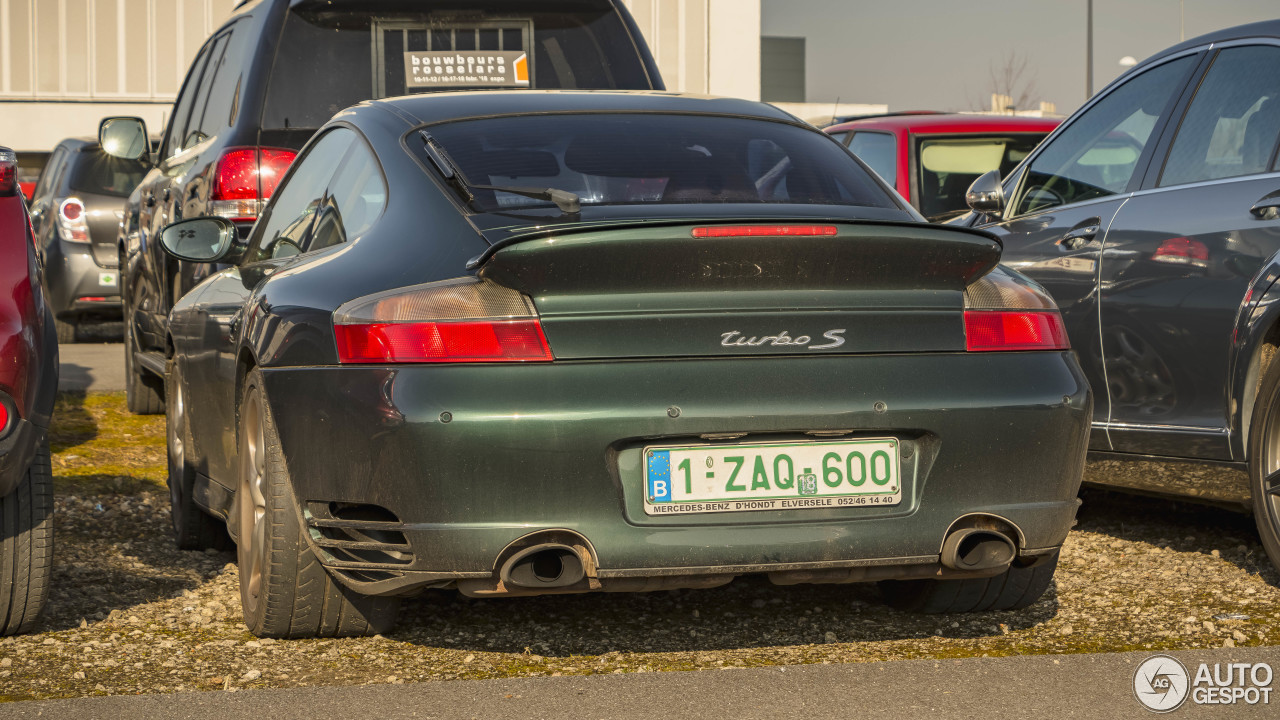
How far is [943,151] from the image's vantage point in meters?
9.34

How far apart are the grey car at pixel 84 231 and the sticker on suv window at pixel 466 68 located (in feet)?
21.3

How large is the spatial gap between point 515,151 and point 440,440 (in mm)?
1021

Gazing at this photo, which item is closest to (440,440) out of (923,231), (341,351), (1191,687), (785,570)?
(341,351)

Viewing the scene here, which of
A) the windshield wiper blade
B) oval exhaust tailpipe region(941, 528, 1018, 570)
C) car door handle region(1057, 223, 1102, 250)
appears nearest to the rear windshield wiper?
the windshield wiper blade

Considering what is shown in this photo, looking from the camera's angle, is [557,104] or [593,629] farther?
[557,104]

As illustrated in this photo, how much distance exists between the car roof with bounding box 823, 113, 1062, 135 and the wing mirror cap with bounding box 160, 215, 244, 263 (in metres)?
5.12

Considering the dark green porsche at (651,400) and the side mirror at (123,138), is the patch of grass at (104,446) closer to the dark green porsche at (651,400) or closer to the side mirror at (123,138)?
the side mirror at (123,138)

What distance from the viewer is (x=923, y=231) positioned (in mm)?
3637

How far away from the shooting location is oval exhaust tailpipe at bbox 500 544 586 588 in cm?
349

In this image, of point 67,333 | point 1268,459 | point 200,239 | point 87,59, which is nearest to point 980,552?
point 1268,459

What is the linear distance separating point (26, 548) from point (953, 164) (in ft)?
21.3

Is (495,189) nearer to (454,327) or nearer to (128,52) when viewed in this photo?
(454,327)

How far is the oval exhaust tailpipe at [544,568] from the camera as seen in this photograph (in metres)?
3.49

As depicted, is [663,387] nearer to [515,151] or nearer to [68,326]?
[515,151]
